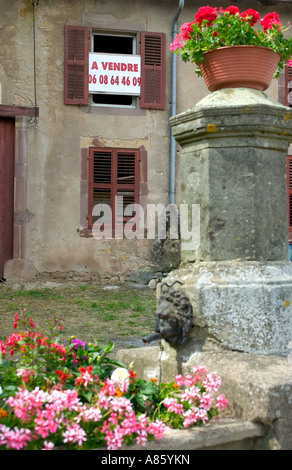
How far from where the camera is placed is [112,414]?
2049mm

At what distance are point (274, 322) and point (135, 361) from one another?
2.73 feet

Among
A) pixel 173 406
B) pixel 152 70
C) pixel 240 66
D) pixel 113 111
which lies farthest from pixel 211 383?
pixel 152 70

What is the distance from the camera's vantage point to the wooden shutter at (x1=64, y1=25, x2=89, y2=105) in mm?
10211

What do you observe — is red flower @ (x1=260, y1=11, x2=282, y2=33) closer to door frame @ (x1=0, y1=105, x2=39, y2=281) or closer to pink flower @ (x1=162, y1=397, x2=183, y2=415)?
pink flower @ (x1=162, y1=397, x2=183, y2=415)

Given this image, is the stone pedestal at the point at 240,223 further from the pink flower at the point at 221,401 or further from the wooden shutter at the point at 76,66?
the wooden shutter at the point at 76,66

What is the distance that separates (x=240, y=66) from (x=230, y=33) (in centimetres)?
17

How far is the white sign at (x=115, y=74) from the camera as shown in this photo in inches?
406

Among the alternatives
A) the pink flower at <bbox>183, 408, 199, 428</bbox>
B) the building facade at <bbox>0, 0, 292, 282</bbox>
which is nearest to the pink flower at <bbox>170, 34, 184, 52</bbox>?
the pink flower at <bbox>183, 408, 199, 428</bbox>

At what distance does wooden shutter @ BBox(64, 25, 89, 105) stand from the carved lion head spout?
8076 millimetres

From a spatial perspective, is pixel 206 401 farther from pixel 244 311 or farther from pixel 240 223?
pixel 240 223

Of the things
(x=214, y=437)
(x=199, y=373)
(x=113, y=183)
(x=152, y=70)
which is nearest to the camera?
(x=214, y=437)

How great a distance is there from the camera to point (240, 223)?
282cm

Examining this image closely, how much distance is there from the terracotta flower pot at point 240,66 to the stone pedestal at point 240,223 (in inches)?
2.1

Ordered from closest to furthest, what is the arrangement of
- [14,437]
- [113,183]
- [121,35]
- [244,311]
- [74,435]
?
1. [14,437]
2. [74,435]
3. [244,311]
4. [113,183]
5. [121,35]
